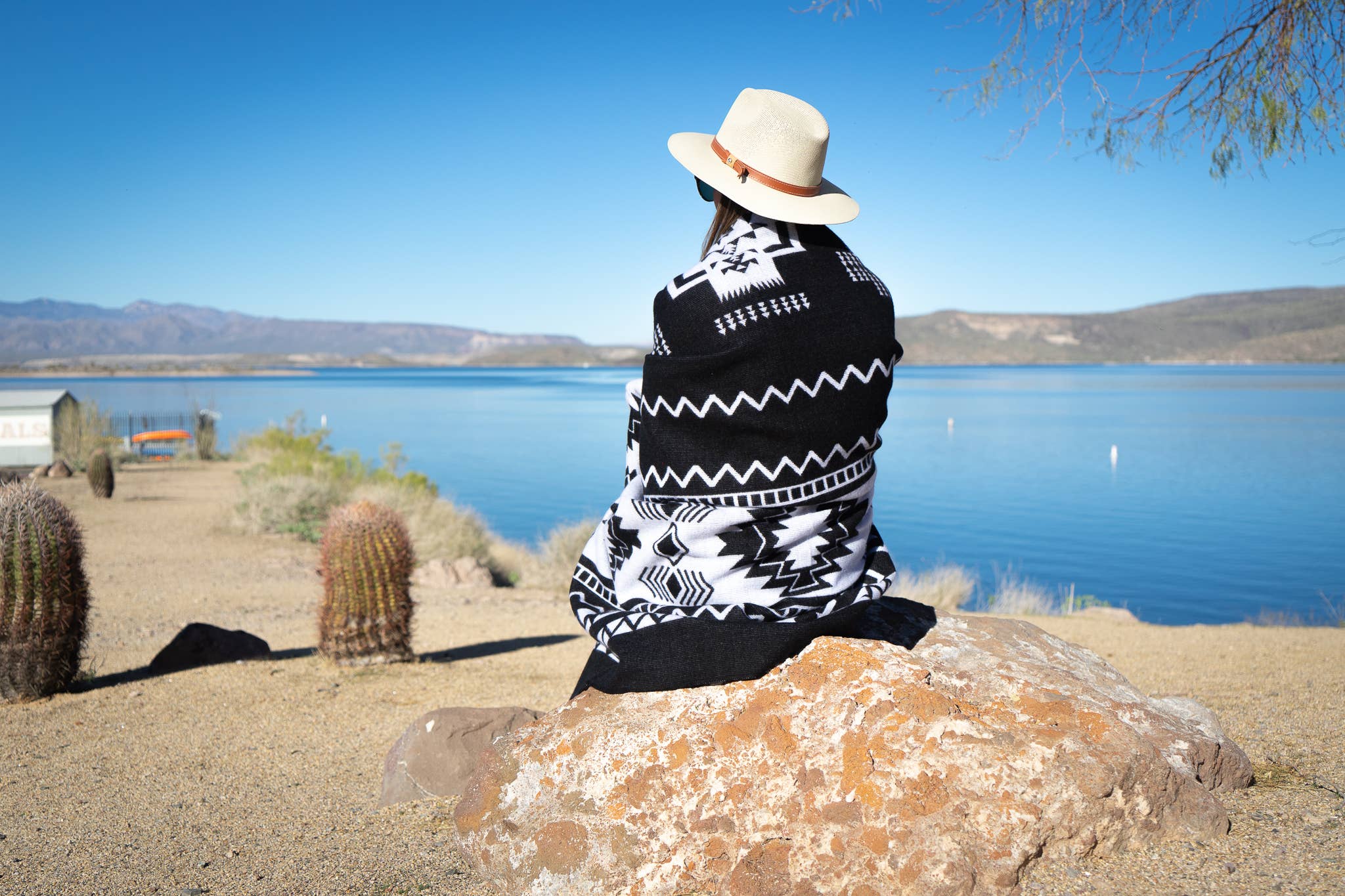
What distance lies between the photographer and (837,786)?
8.52ft

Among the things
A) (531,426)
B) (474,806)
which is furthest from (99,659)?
(531,426)

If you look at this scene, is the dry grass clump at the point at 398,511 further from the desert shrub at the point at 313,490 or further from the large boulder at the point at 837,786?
the large boulder at the point at 837,786

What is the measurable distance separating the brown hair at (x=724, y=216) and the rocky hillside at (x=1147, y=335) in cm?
13276

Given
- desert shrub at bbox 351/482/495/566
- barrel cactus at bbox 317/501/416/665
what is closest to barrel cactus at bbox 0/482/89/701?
barrel cactus at bbox 317/501/416/665

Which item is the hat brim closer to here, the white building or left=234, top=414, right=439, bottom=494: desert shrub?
left=234, top=414, right=439, bottom=494: desert shrub

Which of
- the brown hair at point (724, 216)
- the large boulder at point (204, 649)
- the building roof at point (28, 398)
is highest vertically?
the brown hair at point (724, 216)

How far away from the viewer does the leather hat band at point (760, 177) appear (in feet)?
9.39

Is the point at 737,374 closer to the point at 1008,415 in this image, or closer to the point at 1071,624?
the point at 1071,624

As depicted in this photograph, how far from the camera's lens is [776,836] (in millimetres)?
2598

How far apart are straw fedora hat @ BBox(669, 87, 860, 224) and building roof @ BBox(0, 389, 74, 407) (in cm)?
2195

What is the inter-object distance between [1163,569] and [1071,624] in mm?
7295

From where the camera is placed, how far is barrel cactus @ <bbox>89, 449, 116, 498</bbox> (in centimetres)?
1670

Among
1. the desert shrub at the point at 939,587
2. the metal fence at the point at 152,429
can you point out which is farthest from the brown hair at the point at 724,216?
the metal fence at the point at 152,429

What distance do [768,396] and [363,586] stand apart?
4631 mm
